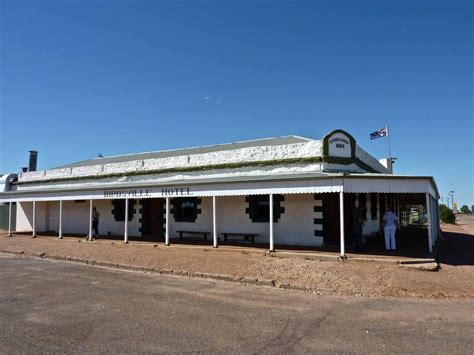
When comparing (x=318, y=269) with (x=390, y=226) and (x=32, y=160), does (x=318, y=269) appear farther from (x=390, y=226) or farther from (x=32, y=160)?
(x=32, y=160)

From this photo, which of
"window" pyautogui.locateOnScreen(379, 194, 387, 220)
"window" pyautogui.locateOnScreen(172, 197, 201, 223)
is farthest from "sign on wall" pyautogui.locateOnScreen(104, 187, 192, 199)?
"window" pyautogui.locateOnScreen(379, 194, 387, 220)

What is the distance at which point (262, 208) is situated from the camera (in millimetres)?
15664

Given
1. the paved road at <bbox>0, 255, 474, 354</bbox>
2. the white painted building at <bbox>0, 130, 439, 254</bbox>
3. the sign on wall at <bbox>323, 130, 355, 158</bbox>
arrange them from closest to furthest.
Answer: the paved road at <bbox>0, 255, 474, 354</bbox> → the white painted building at <bbox>0, 130, 439, 254</bbox> → the sign on wall at <bbox>323, 130, 355, 158</bbox>

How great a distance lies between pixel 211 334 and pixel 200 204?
465 inches

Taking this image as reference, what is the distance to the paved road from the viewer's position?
543cm

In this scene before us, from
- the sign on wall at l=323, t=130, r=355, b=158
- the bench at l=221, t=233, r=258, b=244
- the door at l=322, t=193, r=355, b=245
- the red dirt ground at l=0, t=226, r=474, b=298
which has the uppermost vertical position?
the sign on wall at l=323, t=130, r=355, b=158

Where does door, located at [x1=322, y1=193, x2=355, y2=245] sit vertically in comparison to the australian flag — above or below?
below

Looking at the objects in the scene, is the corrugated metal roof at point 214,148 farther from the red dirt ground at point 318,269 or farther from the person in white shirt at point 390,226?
the red dirt ground at point 318,269

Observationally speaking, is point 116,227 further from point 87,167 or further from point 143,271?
point 143,271

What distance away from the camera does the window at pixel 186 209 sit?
17.8 meters

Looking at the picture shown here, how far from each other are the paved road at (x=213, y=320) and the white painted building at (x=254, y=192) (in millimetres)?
4208

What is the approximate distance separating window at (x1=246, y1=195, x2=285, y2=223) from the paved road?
5.70 metres

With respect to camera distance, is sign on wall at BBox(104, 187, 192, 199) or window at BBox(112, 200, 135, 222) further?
window at BBox(112, 200, 135, 222)

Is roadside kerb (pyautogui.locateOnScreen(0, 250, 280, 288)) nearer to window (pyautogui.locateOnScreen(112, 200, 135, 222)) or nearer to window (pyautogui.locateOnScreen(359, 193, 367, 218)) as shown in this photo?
window (pyautogui.locateOnScreen(112, 200, 135, 222))
